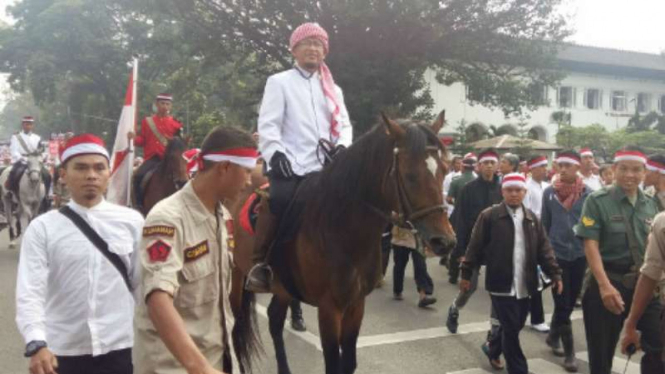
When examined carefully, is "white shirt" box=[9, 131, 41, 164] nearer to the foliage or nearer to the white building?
the foliage

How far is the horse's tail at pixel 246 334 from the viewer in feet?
16.9

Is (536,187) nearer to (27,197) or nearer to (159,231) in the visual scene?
(159,231)

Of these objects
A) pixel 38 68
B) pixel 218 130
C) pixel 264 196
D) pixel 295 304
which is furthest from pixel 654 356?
pixel 38 68

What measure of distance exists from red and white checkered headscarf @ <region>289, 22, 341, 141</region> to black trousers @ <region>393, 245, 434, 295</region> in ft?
13.6

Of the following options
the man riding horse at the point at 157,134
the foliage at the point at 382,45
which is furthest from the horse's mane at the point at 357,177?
the foliage at the point at 382,45

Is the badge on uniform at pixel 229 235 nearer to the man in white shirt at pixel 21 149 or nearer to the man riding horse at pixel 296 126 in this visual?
the man riding horse at pixel 296 126

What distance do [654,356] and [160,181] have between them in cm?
674

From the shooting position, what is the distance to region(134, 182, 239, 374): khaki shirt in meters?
2.59

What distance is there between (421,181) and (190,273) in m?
1.83

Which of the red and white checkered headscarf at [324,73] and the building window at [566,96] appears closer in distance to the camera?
the red and white checkered headscarf at [324,73]

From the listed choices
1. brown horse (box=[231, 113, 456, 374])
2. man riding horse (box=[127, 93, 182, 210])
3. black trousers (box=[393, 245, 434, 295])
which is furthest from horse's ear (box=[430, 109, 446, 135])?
man riding horse (box=[127, 93, 182, 210])

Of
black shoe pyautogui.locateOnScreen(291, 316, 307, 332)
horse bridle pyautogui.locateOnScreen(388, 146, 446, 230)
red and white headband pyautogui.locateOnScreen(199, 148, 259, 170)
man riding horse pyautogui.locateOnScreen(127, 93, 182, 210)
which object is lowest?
black shoe pyautogui.locateOnScreen(291, 316, 307, 332)

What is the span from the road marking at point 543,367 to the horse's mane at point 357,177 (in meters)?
2.99

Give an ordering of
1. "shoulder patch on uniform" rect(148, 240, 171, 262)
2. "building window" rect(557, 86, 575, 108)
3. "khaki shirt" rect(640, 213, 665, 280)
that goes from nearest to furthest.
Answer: "shoulder patch on uniform" rect(148, 240, 171, 262) → "khaki shirt" rect(640, 213, 665, 280) → "building window" rect(557, 86, 575, 108)
